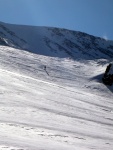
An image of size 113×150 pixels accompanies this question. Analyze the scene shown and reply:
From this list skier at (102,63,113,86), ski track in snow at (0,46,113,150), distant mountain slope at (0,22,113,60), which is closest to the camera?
ski track in snow at (0,46,113,150)

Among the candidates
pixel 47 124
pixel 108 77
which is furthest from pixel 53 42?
pixel 47 124

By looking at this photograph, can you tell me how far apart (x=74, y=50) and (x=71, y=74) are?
14187 cm

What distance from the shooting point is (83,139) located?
808 centimetres

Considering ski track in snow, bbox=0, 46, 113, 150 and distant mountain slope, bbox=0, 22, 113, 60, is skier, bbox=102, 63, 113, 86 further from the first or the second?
distant mountain slope, bbox=0, 22, 113, 60

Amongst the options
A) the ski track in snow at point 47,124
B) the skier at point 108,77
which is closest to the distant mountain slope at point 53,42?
the skier at point 108,77

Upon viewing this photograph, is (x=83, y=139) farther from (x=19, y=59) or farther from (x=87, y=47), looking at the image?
(x=87, y=47)

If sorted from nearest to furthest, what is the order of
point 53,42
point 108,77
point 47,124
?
point 47,124
point 108,77
point 53,42

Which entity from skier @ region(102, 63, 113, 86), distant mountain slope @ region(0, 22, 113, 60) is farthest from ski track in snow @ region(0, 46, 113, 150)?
distant mountain slope @ region(0, 22, 113, 60)

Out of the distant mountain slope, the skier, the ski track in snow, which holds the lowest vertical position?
the ski track in snow

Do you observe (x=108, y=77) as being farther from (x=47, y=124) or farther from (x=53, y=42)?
(x=53, y=42)

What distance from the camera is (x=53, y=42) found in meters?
164

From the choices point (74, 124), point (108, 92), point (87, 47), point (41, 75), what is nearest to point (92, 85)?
point (108, 92)

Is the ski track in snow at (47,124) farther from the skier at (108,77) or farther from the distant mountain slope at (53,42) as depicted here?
the distant mountain slope at (53,42)

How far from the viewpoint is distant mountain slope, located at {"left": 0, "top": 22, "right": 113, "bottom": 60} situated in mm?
139250
